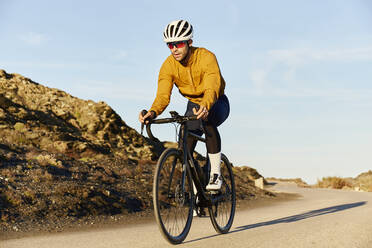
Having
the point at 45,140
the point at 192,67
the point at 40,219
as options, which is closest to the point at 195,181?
the point at 192,67

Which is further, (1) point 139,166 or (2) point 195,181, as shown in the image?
(1) point 139,166

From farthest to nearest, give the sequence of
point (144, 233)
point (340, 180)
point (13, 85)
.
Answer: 1. point (340, 180)
2. point (13, 85)
3. point (144, 233)

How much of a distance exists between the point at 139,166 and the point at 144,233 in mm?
6748

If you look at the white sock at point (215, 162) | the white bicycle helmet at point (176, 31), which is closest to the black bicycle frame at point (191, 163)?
the white sock at point (215, 162)

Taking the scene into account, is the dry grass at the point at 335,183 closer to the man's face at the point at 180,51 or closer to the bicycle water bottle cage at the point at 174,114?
the man's face at the point at 180,51

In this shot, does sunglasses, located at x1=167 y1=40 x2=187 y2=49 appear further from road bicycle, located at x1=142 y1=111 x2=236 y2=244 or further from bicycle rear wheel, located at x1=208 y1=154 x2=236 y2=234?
bicycle rear wheel, located at x1=208 y1=154 x2=236 y2=234

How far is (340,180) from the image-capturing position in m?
26.6

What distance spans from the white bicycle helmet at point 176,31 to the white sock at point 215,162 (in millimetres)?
1656

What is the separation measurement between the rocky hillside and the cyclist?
3.26m

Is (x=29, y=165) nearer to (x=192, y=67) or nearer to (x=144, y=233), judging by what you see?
(x=144, y=233)

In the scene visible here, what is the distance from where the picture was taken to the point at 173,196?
497 cm

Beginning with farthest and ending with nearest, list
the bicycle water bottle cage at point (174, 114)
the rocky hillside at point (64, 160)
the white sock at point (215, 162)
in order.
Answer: the rocky hillside at point (64, 160) < the white sock at point (215, 162) < the bicycle water bottle cage at point (174, 114)

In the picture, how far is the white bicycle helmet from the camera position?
523cm

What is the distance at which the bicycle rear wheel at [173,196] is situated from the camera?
469 cm
